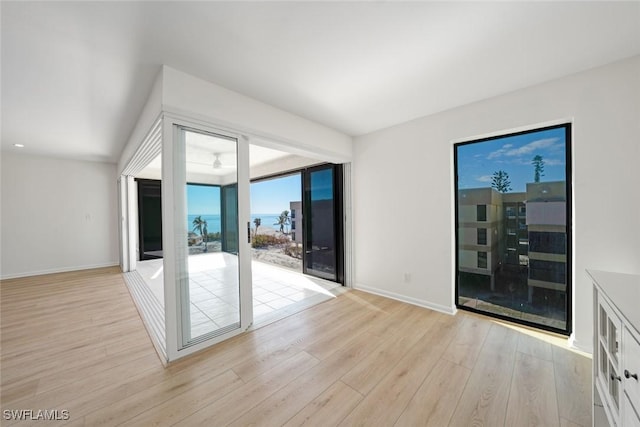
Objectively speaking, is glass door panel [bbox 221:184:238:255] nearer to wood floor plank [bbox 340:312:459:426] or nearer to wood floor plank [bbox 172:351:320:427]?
wood floor plank [bbox 172:351:320:427]

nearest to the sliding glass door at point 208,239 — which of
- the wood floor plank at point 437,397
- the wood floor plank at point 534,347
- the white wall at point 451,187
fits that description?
the wood floor plank at point 437,397

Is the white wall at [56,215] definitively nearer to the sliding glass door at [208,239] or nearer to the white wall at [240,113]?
the sliding glass door at [208,239]

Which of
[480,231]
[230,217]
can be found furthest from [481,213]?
[230,217]

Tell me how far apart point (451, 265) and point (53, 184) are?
7700mm

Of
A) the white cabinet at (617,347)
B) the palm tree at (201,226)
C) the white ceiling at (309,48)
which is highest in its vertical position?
the white ceiling at (309,48)

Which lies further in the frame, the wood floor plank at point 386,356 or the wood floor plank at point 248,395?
the wood floor plank at point 386,356

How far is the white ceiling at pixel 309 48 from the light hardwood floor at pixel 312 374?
249 cm

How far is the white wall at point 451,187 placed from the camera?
1859 millimetres

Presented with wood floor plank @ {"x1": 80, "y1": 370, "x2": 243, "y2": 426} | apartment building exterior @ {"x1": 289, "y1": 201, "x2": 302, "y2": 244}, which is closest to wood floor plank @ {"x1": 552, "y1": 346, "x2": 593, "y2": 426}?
wood floor plank @ {"x1": 80, "y1": 370, "x2": 243, "y2": 426}

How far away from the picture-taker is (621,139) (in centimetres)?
187

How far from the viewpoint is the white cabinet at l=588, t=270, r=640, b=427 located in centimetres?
89

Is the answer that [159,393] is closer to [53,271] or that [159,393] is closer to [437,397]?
[437,397]

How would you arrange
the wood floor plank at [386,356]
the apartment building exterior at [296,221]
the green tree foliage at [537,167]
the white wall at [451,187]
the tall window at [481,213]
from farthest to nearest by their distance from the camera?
the apartment building exterior at [296,221]
the tall window at [481,213]
the green tree foliage at [537,167]
the white wall at [451,187]
the wood floor plank at [386,356]

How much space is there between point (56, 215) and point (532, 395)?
7.96 m
